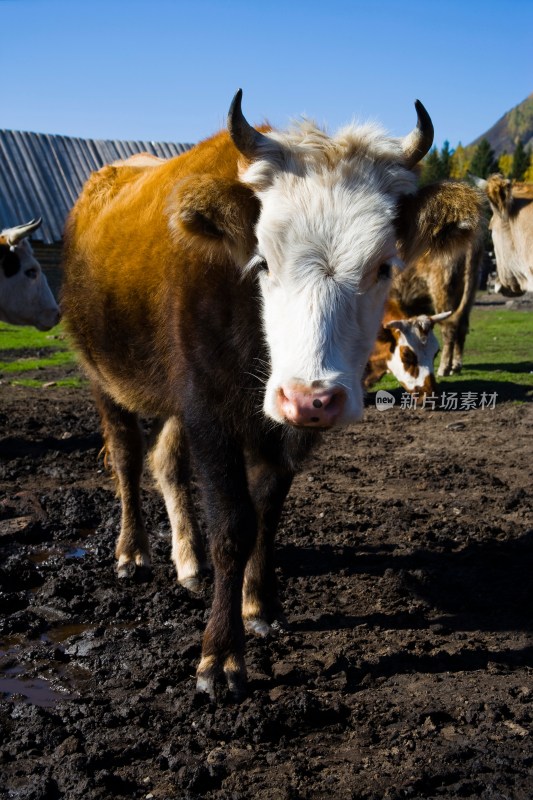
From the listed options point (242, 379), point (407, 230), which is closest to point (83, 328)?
point (242, 379)

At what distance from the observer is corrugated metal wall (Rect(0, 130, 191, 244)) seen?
23.5 metres

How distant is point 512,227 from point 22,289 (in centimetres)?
632

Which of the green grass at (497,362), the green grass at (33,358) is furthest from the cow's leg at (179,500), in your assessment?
the green grass at (497,362)

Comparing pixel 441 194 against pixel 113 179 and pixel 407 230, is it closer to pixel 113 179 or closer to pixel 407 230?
pixel 407 230

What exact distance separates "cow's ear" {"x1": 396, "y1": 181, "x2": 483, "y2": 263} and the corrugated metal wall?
2033 cm

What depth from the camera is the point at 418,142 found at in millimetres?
3328

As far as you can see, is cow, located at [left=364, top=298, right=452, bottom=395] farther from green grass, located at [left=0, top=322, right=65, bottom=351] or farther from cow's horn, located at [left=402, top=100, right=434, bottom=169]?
cow's horn, located at [left=402, top=100, right=434, bottom=169]

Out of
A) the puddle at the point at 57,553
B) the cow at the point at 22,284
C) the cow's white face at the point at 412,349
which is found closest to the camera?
the puddle at the point at 57,553

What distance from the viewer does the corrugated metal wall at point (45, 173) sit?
77.2 feet

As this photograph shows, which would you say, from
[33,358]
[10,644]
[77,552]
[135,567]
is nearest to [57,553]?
[77,552]

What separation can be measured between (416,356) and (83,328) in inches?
254

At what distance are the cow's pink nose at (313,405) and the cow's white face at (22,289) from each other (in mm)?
8090

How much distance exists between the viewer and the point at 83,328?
16.9 ft

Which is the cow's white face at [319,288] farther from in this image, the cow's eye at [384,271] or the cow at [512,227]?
the cow at [512,227]
